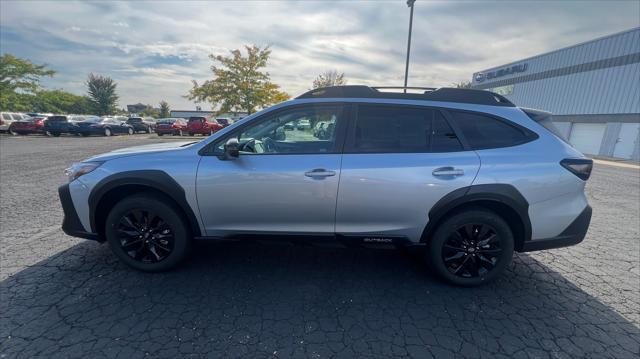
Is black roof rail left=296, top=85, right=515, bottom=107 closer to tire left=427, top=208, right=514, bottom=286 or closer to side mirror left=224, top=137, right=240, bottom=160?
side mirror left=224, top=137, right=240, bottom=160

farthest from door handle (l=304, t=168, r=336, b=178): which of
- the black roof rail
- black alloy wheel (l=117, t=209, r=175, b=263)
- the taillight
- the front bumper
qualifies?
the front bumper

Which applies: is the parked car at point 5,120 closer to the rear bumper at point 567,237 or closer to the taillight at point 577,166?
the rear bumper at point 567,237

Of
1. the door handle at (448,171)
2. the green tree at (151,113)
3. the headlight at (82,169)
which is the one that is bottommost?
the headlight at (82,169)

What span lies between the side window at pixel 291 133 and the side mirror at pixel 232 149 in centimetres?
14

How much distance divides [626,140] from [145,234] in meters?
28.7

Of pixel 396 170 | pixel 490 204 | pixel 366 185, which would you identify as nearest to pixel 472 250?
pixel 490 204

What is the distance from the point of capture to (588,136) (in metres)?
23.2

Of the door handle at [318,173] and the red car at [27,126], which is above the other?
the door handle at [318,173]

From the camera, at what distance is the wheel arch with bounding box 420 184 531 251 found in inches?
105

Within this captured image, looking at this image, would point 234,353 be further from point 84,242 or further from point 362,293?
point 84,242

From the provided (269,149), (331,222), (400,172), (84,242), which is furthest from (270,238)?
(84,242)

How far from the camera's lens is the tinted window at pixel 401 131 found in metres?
2.77

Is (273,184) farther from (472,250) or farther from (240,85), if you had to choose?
(240,85)

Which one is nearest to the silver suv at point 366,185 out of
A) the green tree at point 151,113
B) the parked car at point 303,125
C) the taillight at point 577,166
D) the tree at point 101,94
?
the taillight at point 577,166
